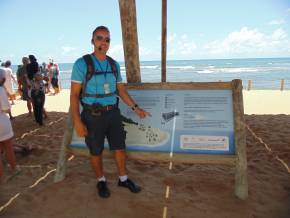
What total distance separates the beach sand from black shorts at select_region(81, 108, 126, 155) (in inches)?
22.6

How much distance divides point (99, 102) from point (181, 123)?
101cm

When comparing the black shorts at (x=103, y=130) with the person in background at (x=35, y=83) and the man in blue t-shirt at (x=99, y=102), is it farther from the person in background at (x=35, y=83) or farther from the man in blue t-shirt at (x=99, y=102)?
the person in background at (x=35, y=83)

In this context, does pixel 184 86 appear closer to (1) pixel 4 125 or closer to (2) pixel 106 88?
(2) pixel 106 88

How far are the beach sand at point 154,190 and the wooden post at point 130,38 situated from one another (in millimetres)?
1405

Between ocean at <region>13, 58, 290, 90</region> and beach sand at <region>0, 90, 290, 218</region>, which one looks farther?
ocean at <region>13, 58, 290, 90</region>

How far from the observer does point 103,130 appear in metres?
3.23

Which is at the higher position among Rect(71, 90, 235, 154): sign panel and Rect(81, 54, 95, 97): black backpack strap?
Rect(81, 54, 95, 97): black backpack strap

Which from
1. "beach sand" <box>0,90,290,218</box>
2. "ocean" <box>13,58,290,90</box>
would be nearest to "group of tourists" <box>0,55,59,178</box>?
"beach sand" <box>0,90,290,218</box>

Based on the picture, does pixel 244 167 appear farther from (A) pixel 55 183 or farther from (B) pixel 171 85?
(A) pixel 55 183

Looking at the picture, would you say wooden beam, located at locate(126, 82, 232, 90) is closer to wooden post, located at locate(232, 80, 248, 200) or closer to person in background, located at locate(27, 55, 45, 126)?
wooden post, located at locate(232, 80, 248, 200)

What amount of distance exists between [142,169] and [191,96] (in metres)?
1.39

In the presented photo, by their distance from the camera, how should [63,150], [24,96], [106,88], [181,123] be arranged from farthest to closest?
[24,96] → [63,150] → [181,123] → [106,88]

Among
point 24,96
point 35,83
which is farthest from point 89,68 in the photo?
point 24,96

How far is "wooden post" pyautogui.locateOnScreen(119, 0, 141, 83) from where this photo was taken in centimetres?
382
